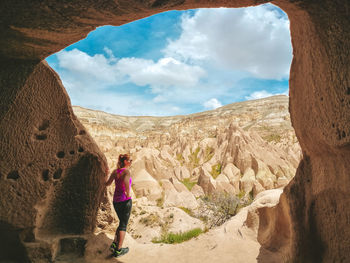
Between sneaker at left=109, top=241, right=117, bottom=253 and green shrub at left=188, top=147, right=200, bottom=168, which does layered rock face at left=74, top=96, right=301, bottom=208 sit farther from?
sneaker at left=109, top=241, right=117, bottom=253

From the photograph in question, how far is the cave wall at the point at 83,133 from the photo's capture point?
2125 millimetres

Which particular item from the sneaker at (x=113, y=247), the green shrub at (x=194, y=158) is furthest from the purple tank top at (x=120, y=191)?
the green shrub at (x=194, y=158)

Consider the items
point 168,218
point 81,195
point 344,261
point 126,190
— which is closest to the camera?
point 344,261

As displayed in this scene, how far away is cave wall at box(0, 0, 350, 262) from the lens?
2.12 meters

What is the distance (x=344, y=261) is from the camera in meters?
2.41

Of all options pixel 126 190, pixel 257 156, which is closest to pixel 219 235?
pixel 126 190

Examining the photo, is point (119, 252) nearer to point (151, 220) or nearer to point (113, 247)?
point (113, 247)

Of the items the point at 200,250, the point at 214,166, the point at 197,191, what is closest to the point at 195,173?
the point at 214,166

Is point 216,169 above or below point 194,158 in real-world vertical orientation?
below

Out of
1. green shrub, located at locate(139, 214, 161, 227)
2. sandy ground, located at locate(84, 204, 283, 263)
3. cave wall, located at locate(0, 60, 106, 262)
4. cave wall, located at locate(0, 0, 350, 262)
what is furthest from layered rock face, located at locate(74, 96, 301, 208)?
cave wall, located at locate(0, 0, 350, 262)

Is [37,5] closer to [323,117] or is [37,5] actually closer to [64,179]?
[64,179]

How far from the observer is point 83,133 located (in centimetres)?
377

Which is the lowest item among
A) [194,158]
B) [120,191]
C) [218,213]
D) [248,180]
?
[218,213]

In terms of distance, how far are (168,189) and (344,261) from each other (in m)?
12.4
